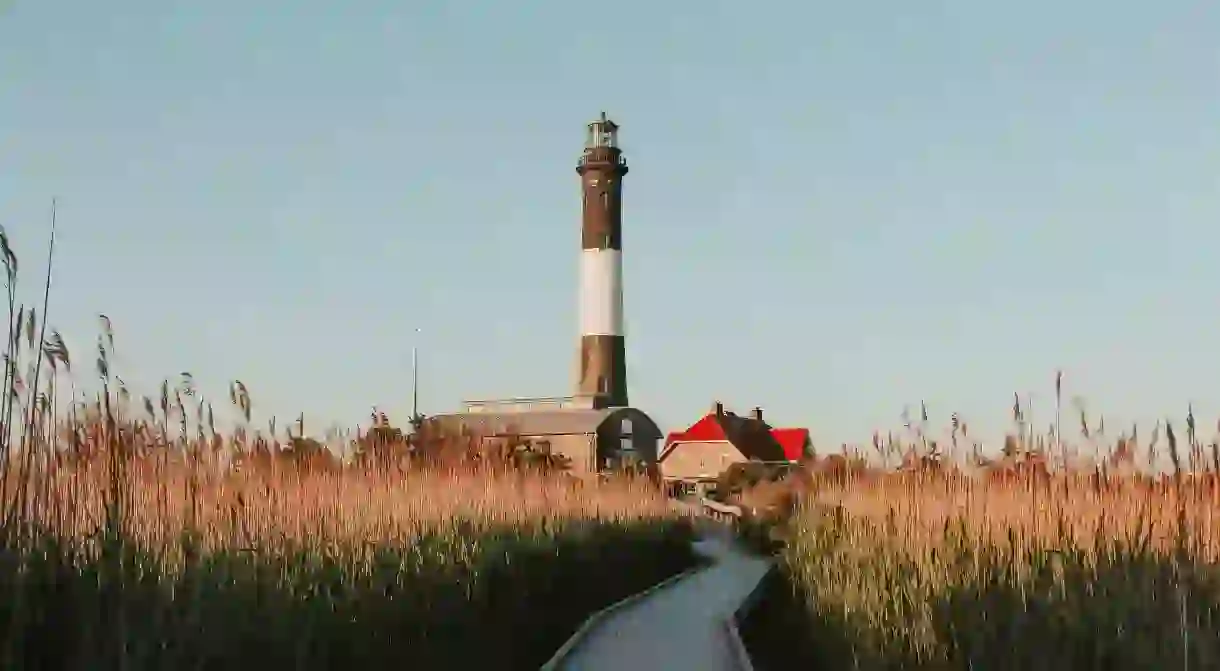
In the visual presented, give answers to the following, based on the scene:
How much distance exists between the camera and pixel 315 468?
25.6 feet

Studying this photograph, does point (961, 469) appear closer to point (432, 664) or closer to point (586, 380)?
point (432, 664)

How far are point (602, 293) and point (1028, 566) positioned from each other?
33780 millimetres

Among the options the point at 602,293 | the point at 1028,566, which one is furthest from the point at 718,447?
the point at 1028,566

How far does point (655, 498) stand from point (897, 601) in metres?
14.1

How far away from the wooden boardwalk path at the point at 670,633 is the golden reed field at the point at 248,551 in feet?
1.57

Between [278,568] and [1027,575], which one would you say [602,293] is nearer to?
[1027,575]

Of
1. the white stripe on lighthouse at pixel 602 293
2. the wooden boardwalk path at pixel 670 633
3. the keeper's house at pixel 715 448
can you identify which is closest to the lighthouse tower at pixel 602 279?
the white stripe on lighthouse at pixel 602 293

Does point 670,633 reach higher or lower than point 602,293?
lower

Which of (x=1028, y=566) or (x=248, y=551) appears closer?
(x=248, y=551)

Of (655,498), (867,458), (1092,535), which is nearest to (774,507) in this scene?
(655,498)

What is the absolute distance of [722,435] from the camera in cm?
4622

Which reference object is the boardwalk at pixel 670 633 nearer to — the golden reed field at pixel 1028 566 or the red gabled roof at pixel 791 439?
the golden reed field at pixel 1028 566

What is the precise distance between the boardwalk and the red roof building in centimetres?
2990

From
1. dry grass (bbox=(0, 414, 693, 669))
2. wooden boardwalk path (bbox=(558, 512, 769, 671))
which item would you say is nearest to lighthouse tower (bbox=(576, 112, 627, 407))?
wooden boardwalk path (bbox=(558, 512, 769, 671))
